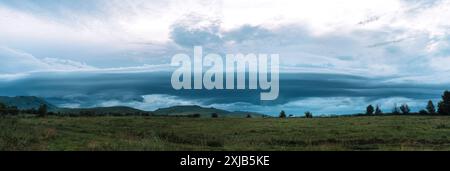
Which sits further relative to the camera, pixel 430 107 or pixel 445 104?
pixel 430 107

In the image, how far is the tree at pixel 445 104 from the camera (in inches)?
4737

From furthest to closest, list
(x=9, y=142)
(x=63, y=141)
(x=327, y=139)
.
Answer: (x=327, y=139), (x=63, y=141), (x=9, y=142)

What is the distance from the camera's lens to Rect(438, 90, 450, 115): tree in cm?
12032

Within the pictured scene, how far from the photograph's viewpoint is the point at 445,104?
122 m

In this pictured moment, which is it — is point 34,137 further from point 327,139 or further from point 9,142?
point 327,139

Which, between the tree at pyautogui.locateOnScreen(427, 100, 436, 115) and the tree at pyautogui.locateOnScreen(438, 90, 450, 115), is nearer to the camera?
the tree at pyautogui.locateOnScreen(438, 90, 450, 115)

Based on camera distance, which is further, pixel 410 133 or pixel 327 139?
pixel 410 133

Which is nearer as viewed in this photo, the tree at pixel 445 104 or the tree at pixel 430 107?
the tree at pixel 445 104
